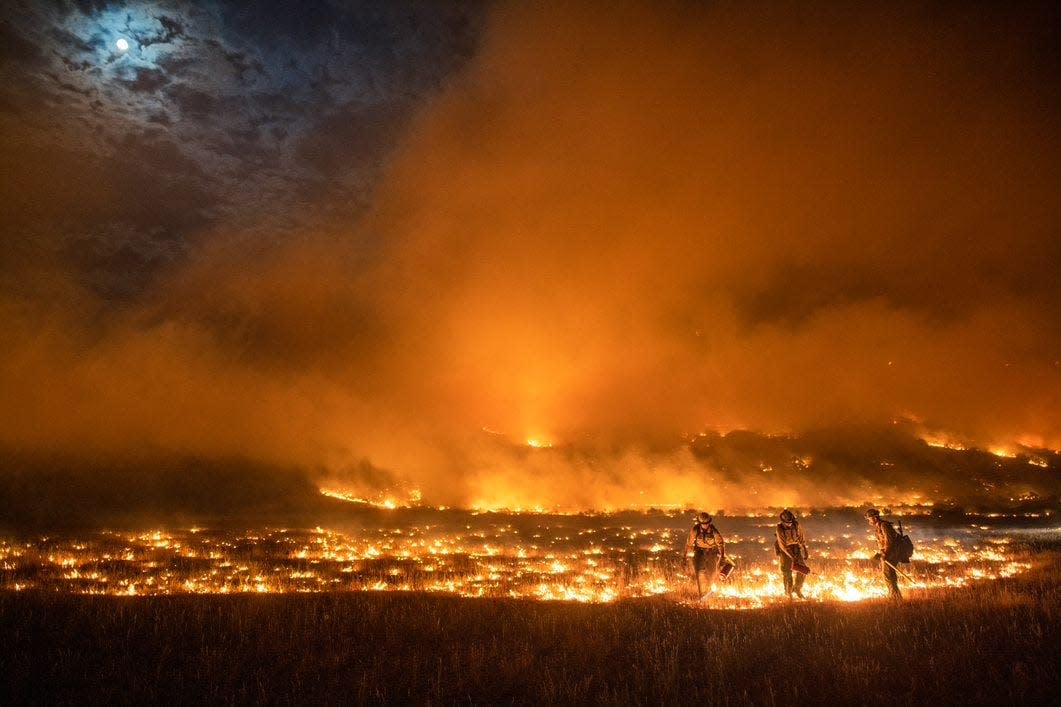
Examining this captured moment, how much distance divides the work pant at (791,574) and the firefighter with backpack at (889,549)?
2.92 meters

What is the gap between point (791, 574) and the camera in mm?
22594

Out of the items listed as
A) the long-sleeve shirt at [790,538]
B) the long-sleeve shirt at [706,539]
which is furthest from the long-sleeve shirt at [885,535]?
the long-sleeve shirt at [706,539]

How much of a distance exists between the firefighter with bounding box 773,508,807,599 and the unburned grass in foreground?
3694 millimetres

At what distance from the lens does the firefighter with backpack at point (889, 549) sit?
857 inches

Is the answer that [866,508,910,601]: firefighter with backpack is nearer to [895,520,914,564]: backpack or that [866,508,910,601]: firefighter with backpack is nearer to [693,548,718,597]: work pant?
[895,520,914,564]: backpack

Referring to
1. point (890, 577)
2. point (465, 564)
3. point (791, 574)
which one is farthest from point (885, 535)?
point (465, 564)

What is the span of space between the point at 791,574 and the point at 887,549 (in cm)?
372

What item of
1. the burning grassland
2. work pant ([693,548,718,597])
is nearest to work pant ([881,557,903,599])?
the burning grassland

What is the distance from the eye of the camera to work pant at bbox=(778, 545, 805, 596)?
22281 mm

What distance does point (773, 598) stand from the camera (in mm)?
21719

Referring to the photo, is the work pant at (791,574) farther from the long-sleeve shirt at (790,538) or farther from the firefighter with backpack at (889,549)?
the firefighter with backpack at (889,549)

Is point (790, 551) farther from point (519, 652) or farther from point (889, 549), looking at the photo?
point (519, 652)

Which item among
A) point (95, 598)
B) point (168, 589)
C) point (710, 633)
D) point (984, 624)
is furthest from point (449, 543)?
point (984, 624)

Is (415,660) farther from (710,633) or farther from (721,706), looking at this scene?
(710,633)
